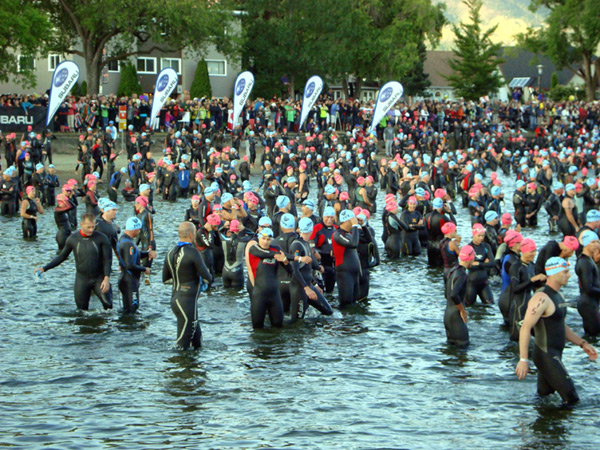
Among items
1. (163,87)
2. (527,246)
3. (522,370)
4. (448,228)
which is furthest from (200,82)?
(522,370)

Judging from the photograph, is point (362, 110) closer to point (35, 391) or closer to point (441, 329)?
point (441, 329)

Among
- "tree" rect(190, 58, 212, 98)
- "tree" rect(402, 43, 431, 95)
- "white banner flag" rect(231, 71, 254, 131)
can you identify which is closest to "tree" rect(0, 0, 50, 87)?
"white banner flag" rect(231, 71, 254, 131)

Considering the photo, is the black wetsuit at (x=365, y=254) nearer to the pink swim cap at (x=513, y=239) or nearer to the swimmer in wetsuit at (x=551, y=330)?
the pink swim cap at (x=513, y=239)

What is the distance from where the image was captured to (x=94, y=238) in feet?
43.8

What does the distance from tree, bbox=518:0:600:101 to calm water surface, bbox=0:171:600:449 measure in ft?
231

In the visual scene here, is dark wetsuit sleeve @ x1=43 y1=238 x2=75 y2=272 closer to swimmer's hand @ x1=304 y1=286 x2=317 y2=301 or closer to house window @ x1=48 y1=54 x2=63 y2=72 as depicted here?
swimmer's hand @ x1=304 y1=286 x2=317 y2=301

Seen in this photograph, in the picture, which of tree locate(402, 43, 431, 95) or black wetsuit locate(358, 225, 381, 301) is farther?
tree locate(402, 43, 431, 95)

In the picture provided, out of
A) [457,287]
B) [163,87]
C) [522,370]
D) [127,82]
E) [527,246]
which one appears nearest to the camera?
[522,370]

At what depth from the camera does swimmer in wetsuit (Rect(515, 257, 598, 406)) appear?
900cm

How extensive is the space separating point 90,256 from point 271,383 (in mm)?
3804

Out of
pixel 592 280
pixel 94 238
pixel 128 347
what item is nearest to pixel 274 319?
pixel 128 347

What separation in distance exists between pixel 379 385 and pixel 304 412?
1385 mm

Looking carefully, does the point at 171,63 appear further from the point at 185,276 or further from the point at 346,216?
the point at 185,276

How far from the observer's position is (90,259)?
43.5 ft
